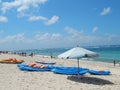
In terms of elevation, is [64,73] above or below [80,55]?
below

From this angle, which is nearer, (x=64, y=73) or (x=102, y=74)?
(x=64, y=73)

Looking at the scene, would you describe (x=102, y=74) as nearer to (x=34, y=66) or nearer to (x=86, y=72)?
(x=86, y=72)

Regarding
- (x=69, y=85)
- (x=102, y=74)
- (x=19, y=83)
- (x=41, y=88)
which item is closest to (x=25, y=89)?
(x=41, y=88)

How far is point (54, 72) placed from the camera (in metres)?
18.8

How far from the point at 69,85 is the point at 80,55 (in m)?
2.16

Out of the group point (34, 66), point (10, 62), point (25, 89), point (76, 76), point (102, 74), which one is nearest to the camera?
point (25, 89)

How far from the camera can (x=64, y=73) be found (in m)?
18.2

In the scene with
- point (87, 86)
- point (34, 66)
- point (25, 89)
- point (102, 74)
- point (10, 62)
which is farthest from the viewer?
point (10, 62)

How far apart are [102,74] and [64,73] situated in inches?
132

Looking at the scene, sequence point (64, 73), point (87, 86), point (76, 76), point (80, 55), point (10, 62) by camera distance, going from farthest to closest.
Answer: point (10, 62)
point (64, 73)
point (76, 76)
point (80, 55)
point (87, 86)

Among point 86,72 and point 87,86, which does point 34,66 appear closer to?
point 86,72

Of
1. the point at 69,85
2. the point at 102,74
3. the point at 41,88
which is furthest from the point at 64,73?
the point at 41,88

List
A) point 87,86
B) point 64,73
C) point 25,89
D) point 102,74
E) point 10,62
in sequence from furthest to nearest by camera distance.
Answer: point 10,62 < point 102,74 < point 64,73 < point 87,86 < point 25,89

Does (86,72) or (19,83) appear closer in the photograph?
(19,83)
